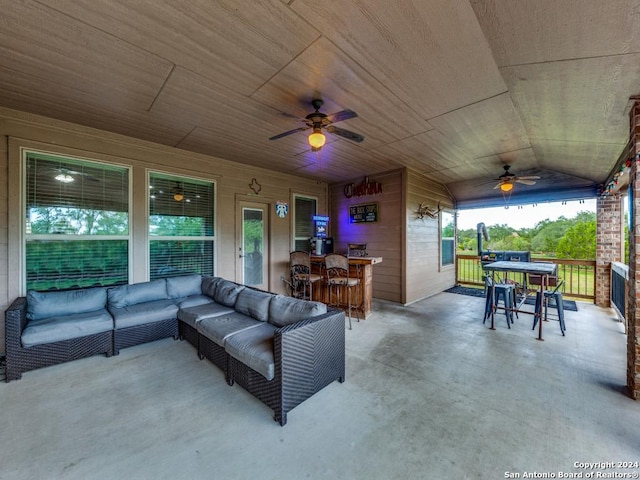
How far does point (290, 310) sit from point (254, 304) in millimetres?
567

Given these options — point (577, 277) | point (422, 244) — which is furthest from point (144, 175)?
point (577, 277)

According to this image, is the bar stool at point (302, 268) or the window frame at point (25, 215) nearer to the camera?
the window frame at point (25, 215)

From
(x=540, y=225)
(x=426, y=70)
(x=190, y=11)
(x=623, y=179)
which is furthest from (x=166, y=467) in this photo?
(x=540, y=225)

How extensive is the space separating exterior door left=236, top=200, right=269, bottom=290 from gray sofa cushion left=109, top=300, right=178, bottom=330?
1.84m

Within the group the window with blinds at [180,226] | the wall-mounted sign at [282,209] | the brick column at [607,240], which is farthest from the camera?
the wall-mounted sign at [282,209]

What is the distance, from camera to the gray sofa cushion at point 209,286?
3807mm

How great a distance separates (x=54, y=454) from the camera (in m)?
1.67

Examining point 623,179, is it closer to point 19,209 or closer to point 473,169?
point 473,169

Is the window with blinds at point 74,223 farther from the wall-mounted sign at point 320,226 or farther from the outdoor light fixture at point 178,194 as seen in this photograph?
the wall-mounted sign at point 320,226

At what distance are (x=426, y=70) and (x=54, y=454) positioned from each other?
13.0 feet

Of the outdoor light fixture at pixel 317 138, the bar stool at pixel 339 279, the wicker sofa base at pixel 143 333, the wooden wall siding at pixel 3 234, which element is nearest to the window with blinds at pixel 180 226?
the wicker sofa base at pixel 143 333

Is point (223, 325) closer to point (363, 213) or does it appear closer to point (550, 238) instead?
point (363, 213)

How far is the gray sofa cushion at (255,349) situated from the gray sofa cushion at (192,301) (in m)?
1.38

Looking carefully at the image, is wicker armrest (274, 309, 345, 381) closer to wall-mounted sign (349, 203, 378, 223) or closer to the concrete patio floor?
the concrete patio floor
